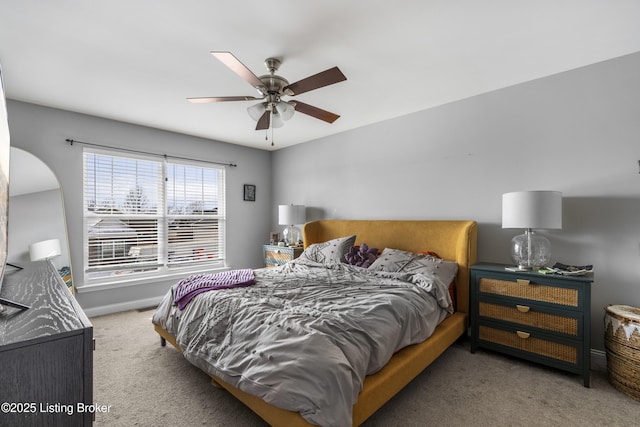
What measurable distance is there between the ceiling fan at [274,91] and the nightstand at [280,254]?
2.17 metres

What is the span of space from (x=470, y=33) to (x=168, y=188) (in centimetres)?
413

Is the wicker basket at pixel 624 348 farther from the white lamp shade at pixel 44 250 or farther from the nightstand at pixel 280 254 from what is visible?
the white lamp shade at pixel 44 250

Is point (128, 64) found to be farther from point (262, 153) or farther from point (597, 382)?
point (597, 382)

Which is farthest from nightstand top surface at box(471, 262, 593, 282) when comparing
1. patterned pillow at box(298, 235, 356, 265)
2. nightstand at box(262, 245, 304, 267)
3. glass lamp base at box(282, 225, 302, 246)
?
glass lamp base at box(282, 225, 302, 246)

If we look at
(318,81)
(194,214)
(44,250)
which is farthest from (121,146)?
(318,81)

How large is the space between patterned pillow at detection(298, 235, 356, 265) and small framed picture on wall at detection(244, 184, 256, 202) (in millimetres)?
1969

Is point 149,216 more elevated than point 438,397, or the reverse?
point 149,216

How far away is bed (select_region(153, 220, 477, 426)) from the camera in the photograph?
155 cm

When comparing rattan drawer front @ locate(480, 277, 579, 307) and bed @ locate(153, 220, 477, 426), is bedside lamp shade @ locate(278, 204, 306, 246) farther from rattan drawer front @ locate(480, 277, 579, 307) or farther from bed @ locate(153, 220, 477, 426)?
rattan drawer front @ locate(480, 277, 579, 307)

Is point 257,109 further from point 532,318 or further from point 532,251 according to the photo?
point 532,318

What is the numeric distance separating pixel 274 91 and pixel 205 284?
1.71m

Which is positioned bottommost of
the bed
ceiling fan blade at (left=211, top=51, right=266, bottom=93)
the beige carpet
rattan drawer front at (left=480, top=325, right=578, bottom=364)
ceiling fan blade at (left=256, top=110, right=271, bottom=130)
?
the beige carpet

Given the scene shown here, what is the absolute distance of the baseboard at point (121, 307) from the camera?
375 centimetres

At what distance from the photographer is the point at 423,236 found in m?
3.38
